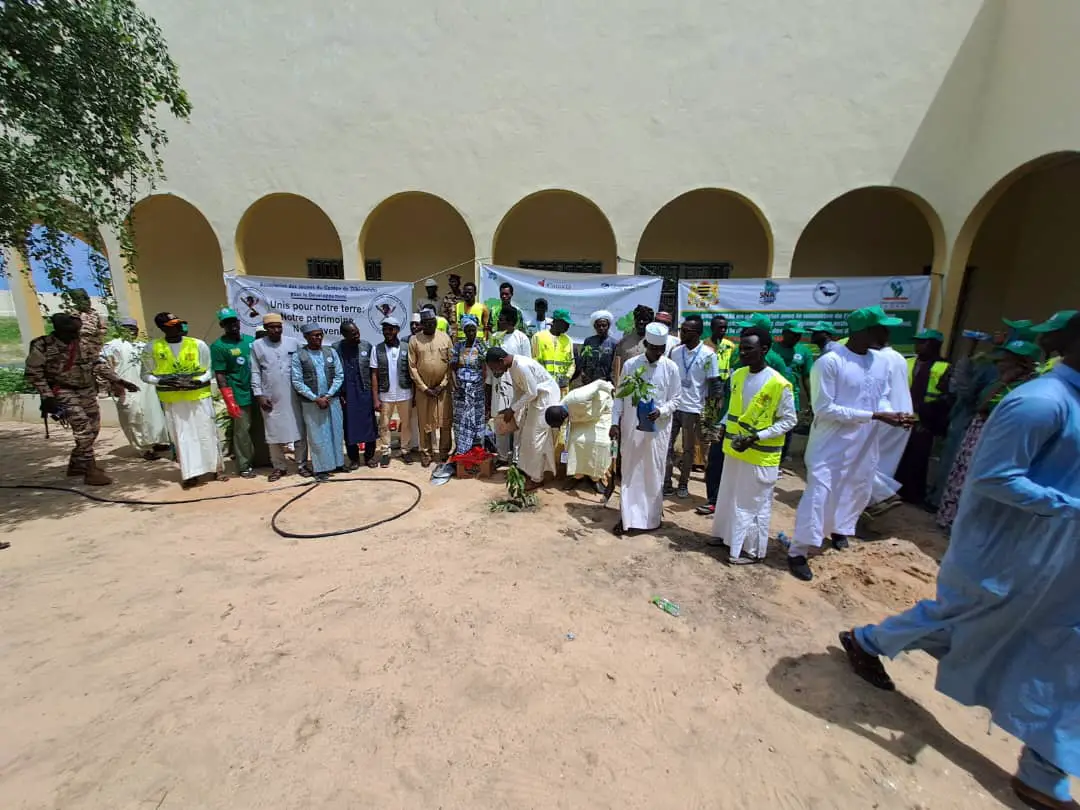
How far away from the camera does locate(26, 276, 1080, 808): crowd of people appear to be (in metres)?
1.96

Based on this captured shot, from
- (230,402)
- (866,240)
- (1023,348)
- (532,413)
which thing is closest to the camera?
(1023,348)

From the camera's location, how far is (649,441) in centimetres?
413

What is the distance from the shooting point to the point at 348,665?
2746 mm

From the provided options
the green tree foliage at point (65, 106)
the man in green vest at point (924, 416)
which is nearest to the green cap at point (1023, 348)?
the man in green vest at point (924, 416)

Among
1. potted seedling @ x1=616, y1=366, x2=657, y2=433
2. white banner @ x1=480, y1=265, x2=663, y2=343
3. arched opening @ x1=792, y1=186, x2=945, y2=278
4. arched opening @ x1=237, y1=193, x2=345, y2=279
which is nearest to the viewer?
potted seedling @ x1=616, y1=366, x2=657, y2=433

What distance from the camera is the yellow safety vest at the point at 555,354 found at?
5.73 m

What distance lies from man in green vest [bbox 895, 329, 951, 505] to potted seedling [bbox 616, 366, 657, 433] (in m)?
3.11

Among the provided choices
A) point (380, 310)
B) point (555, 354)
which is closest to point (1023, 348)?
point (555, 354)

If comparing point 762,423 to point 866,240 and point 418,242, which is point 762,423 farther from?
point 418,242

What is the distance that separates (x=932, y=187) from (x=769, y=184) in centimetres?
220

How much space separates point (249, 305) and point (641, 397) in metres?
5.81

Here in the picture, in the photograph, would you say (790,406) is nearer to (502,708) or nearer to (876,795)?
(876,795)

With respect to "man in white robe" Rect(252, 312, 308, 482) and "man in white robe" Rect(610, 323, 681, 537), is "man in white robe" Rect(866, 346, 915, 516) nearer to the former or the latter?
"man in white robe" Rect(610, 323, 681, 537)

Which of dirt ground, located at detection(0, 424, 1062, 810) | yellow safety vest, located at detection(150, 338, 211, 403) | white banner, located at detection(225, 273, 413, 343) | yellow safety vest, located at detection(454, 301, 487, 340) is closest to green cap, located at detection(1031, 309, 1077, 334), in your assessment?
dirt ground, located at detection(0, 424, 1062, 810)
